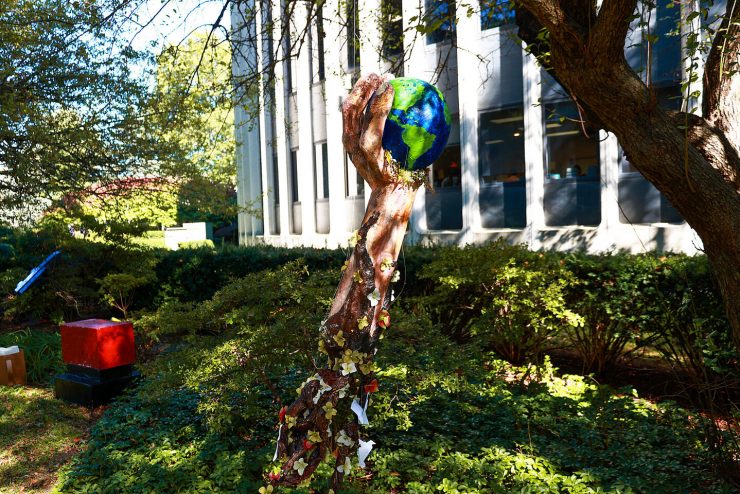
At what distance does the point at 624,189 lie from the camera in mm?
12172

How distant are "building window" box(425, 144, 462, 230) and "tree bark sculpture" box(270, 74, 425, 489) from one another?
11.0 meters

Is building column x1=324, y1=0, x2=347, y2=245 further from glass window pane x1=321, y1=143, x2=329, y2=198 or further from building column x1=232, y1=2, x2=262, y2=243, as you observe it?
building column x1=232, y1=2, x2=262, y2=243

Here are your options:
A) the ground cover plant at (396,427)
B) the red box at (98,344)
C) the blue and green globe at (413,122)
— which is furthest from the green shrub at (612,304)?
the red box at (98,344)

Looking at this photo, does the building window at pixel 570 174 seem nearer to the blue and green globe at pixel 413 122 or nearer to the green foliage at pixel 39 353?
the blue and green globe at pixel 413 122

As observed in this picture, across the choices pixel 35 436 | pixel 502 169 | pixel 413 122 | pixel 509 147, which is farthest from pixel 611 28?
pixel 502 169

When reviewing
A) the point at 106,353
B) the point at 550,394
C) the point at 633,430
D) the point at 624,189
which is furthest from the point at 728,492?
the point at 624,189

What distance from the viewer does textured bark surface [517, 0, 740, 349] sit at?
14.3 ft

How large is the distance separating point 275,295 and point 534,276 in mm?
3206

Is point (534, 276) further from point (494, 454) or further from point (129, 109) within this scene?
point (129, 109)

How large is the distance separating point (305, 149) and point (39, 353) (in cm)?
1179

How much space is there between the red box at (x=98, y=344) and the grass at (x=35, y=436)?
0.55 metres

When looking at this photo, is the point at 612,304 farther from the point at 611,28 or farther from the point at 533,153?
the point at 533,153

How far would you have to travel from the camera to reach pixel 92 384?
7355mm

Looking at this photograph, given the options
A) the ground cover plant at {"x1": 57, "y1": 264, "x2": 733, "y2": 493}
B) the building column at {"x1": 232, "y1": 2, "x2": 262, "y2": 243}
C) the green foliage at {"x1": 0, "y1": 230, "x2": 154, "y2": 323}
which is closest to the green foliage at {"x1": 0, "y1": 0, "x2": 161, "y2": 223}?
the green foliage at {"x1": 0, "y1": 230, "x2": 154, "y2": 323}
